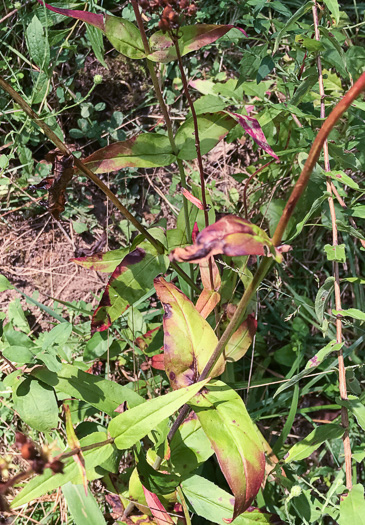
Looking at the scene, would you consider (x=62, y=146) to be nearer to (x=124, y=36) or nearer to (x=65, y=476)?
(x=124, y=36)

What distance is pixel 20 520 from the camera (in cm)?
204

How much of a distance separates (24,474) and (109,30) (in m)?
1.05

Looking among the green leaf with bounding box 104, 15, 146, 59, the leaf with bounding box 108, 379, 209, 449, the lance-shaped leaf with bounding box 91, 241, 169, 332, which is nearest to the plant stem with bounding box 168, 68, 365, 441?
the leaf with bounding box 108, 379, 209, 449

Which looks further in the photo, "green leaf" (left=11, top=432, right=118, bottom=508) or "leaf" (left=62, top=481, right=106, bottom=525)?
"leaf" (left=62, top=481, right=106, bottom=525)

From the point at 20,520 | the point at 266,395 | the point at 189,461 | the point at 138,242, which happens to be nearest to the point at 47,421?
the point at 189,461

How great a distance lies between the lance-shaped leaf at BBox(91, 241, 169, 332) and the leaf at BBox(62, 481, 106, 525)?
533mm

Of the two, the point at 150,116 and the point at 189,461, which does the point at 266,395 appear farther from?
the point at 150,116

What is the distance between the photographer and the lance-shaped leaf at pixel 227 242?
804 mm

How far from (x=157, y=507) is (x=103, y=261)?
2.74 ft

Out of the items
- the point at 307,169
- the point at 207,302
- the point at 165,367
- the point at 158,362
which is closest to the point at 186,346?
the point at 165,367

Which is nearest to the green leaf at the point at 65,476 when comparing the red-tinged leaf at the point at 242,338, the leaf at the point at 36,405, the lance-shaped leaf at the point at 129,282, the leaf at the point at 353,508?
the leaf at the point at 36,405

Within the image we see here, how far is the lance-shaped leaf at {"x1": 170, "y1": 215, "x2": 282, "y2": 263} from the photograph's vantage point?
0.80 meters

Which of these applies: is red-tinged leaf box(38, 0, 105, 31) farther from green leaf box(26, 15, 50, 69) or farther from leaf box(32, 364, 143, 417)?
leaf box(32, 364, 143, 417)

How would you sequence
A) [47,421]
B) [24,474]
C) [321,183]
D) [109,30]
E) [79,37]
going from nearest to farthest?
[24,474], [109,30], [47,421], [321,183], [79,37]
